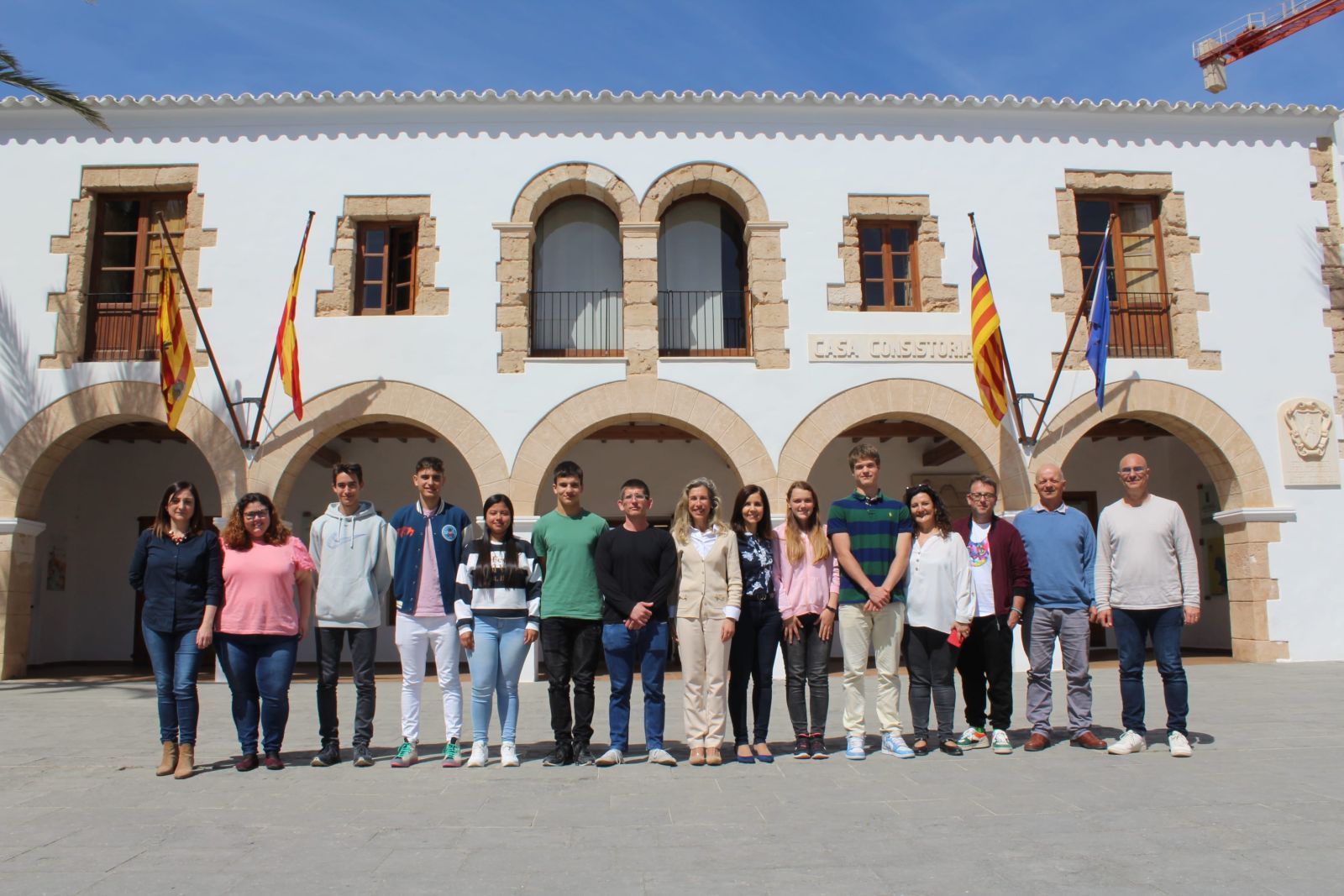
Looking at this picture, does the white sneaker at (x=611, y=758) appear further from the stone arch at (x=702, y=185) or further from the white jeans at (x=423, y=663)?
the stone arch at (x=702, y=185)

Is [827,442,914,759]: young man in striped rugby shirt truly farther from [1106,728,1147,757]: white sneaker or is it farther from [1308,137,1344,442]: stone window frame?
[1308,137,1344,442]: stone window frame

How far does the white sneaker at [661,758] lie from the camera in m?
5.43

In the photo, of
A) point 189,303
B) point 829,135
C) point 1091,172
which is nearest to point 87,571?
point 189,303

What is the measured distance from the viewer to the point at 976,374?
10.2 meters

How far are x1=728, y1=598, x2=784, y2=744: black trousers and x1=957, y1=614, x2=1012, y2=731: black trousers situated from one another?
1.19 meters

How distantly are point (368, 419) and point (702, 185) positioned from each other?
14.2ft

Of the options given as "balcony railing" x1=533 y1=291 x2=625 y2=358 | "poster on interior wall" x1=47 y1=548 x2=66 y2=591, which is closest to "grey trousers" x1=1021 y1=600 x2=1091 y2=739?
"balcony railing" x1=533 y1=291 x2=625 y2=358

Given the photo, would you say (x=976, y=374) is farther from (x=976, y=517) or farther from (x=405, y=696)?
(x=405, y=696)

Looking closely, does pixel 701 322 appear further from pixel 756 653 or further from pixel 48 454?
pixel 48 454

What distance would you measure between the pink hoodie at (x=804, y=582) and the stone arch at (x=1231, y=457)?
563 centimetres

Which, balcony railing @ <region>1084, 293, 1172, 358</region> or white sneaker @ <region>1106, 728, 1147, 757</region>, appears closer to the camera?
white sneaker @ <region>1106, 728, 1147, 757</region>

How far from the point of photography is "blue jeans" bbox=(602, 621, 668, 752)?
552 centimetres

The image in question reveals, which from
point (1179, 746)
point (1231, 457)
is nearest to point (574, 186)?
point (1231, 457)

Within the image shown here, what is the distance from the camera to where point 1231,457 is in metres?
10.8
